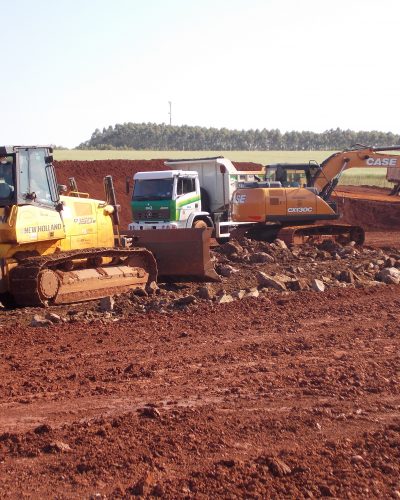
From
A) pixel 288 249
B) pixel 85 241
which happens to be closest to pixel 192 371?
pixel 85 241

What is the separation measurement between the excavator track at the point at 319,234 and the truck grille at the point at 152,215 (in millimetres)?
3406

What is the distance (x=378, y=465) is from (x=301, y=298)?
793 centimetres

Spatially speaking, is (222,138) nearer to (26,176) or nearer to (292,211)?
(292,211)

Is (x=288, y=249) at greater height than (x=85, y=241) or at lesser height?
lesser

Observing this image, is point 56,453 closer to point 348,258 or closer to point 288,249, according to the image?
point 348,258

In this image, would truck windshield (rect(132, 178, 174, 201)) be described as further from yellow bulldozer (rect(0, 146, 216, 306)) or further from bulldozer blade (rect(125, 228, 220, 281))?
yellow bulldozer (rect(0, 146, 216, 306))

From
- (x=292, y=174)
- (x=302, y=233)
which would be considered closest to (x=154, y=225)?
(x=302, y=233)

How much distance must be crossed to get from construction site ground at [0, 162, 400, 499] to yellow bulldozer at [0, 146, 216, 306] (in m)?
0.39

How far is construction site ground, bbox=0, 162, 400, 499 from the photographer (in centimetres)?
569

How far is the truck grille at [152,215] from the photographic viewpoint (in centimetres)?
2394

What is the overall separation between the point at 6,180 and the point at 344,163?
15871 millimetres

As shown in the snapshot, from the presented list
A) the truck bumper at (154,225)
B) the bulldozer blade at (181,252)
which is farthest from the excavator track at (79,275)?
the truck bumper at (154,225)

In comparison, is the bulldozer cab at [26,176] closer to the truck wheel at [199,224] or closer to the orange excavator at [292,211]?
the truck wheel at [199,224]

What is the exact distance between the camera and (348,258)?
69.4 feet
